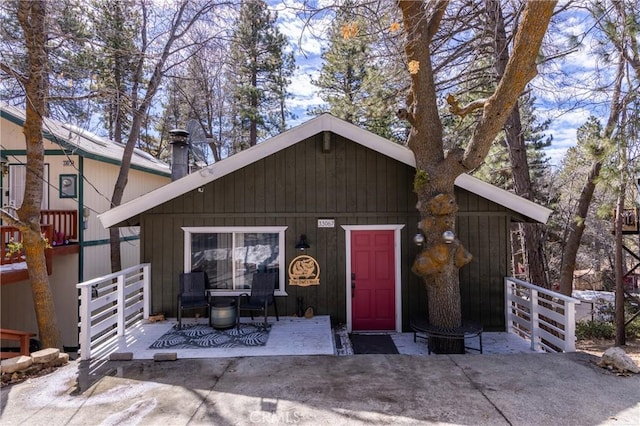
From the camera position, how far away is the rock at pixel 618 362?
4.07 metres

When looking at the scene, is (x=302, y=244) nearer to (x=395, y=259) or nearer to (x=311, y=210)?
(x=311, y=210)

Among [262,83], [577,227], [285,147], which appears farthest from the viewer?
[262,83]

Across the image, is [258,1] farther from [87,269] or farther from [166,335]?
[87,269]

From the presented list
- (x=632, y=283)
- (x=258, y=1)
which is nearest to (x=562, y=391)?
(x=258, y=1)

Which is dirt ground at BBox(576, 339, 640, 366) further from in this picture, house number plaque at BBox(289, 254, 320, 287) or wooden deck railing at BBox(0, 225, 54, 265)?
wooden deck railing at BBox(0, 225, 54, 265)

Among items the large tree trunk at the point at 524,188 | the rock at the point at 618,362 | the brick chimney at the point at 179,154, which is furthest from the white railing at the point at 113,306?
the large tree trunk at the point at 524,188

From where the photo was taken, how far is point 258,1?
5.89 meters

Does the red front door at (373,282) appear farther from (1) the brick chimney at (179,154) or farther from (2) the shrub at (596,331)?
(2) the shrub at (596,331)

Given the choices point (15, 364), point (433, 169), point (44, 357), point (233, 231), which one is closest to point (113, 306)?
point (44, 357)

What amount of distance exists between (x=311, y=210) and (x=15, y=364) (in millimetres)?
4448

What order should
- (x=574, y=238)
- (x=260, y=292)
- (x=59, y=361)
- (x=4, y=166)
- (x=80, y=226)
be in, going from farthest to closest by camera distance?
1. (x=574, y=238)
2. (x=80, y=226)
3. (x=4, y=166)
4. (x=260, y=292)
5. (x=59, y=361)

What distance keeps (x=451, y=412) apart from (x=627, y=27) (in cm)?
660

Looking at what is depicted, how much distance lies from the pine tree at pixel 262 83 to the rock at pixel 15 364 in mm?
13182

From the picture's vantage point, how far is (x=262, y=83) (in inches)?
672
